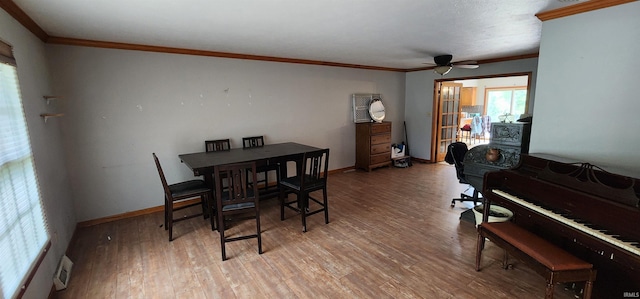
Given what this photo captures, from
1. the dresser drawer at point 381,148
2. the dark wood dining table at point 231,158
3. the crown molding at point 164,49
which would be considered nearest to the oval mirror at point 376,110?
the dresser drawer at point 381,148

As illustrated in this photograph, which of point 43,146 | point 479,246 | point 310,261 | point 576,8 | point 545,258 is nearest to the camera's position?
point 545,258

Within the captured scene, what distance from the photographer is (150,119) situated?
3.51 m

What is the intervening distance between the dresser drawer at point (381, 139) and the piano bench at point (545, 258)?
11.6ft

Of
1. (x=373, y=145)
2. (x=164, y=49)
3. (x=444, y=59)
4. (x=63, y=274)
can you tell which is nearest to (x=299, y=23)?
(x=164, y=49)

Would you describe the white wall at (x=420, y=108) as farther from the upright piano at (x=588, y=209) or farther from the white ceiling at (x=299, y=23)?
the upright piano at (x=588, y=209)

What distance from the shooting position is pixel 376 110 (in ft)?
18.9

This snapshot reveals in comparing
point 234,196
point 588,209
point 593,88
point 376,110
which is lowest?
point 234,196

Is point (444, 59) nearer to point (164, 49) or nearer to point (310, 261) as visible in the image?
point (310, 261)

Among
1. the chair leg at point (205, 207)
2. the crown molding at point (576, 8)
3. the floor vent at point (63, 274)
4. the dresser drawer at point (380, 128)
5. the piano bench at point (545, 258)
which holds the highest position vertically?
the crown molding at point (576, 8)

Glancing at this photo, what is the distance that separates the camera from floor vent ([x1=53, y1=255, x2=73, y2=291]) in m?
2.12

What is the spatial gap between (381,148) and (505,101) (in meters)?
6.99

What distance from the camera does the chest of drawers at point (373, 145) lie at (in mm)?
5492

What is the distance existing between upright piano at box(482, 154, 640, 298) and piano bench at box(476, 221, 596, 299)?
121 mm

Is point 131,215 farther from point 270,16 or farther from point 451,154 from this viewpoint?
point 451,154
